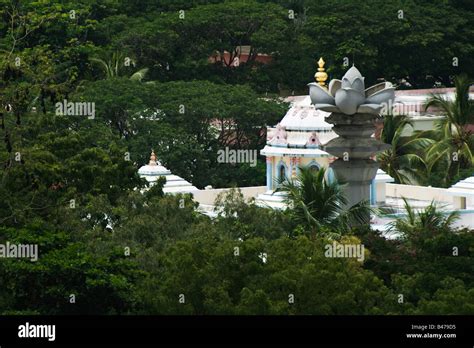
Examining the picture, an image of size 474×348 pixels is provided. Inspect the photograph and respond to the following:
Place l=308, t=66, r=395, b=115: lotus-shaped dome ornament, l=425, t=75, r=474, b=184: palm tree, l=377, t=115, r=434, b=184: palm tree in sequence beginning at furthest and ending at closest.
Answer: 1. l=425, t=75, r=474, b=184: palm tree
2. l=377, t=115, r=434, b=184: palm tree
3. l=308, t=66, r=395, b=115: lotus-shaped dome ornament

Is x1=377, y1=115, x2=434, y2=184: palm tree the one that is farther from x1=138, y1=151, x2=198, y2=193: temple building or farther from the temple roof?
x1=138, y1=151, x2=198, y2=193: temple building

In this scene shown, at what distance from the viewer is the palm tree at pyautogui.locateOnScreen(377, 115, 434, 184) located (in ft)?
216

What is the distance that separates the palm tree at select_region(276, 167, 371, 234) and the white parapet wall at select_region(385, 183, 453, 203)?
361 inches

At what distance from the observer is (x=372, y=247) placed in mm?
42812

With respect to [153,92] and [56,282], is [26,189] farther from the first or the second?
[153,92]

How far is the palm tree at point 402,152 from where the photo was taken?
65.7 meters

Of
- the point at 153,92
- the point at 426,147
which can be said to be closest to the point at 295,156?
the point at 426,147

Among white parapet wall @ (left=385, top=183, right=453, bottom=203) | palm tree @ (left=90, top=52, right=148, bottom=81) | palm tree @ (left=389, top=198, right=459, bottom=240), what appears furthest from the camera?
palm tree @ (left=90, top=52, right=148, bottom=81)

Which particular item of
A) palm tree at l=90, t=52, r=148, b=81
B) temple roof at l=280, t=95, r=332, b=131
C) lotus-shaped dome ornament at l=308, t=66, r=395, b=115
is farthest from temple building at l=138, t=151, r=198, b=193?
palm tree at l=90, t=52, r=148, b=81

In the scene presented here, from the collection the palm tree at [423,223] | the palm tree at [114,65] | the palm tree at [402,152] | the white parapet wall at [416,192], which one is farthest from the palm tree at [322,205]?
the palm tree at [114,65]

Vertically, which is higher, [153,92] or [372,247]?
[153,92]

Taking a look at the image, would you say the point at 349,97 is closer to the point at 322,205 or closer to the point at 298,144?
the point at 322,205

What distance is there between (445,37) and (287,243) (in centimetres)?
4924

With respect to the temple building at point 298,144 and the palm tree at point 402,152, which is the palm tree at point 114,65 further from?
the temple building at point 298,144
